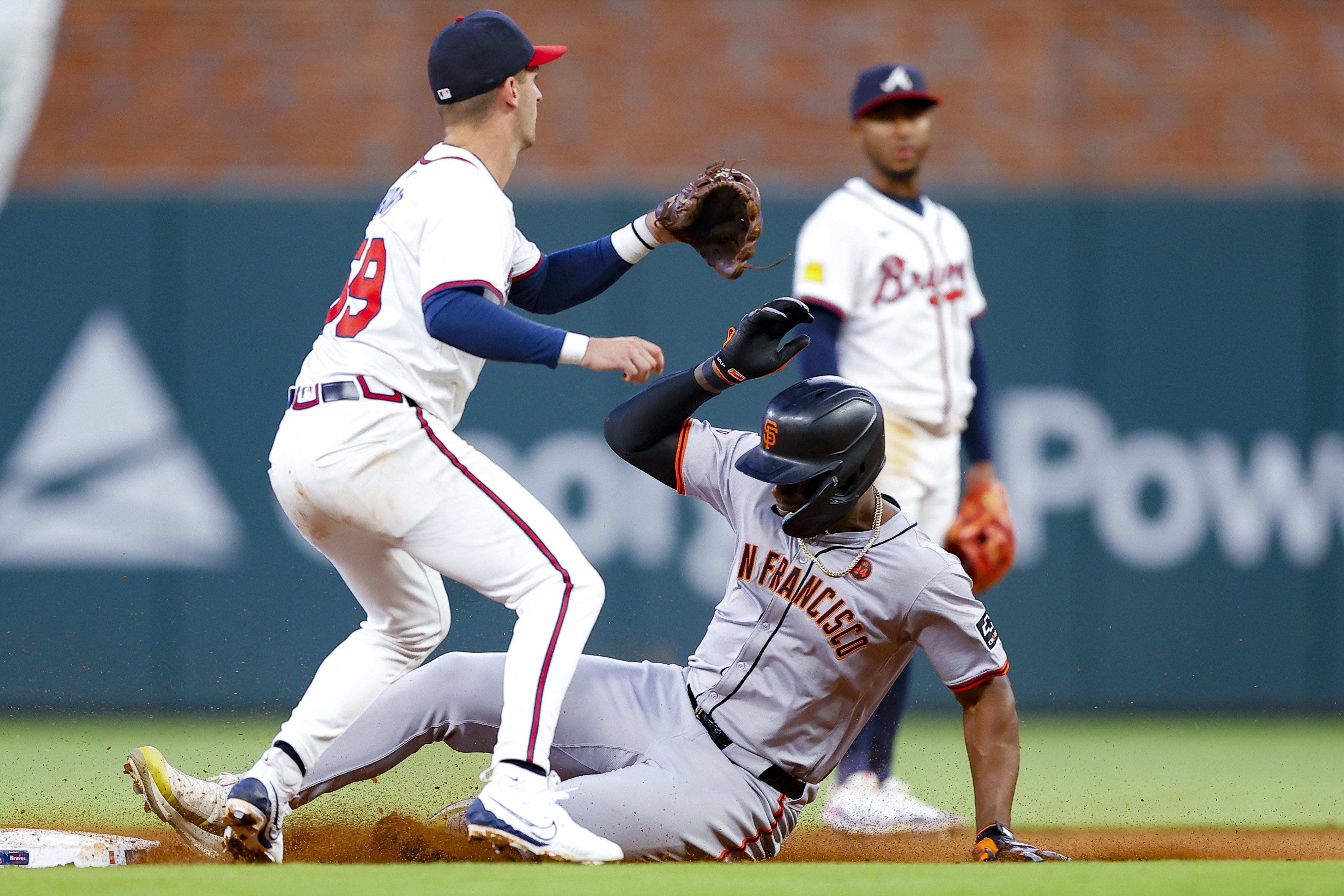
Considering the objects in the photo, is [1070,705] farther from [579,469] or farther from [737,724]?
[737,724]

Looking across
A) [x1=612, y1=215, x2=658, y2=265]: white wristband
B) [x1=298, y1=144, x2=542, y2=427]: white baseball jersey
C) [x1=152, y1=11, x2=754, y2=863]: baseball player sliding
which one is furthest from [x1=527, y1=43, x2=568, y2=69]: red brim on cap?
[x1=612, y1=215, x2=658, y2=265]: white wristband

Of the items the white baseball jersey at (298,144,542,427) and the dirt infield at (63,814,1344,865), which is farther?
the dirt infield at (63,814,1344,865)

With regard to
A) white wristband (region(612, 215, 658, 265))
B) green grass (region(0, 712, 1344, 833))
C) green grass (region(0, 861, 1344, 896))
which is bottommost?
green grass (region(0, 712, 1344, 833))

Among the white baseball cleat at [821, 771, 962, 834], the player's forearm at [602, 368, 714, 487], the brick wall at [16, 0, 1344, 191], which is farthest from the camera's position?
the brick wall at [16, 0, 1344, 191]

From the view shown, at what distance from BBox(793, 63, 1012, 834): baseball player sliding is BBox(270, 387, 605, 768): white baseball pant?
5.46ft

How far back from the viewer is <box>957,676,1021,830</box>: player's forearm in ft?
9.72

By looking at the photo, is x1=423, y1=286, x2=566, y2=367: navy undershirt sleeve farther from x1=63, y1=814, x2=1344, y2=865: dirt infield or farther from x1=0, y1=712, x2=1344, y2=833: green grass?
x1=0, y1=712, x2=1344, y2=833: green grass

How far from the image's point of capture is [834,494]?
3021 millimetres

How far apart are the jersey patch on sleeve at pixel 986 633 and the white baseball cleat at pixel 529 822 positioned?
0.87 meters

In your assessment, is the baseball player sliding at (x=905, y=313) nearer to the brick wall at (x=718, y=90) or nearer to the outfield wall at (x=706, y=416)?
the outfield wall at (x=706, y=416)

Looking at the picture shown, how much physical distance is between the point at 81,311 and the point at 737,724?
4559 mm

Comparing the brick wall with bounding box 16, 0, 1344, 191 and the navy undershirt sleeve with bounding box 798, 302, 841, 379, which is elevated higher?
the brick wall with bounding box 16, 0, 1344, 191

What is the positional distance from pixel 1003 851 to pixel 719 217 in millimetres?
1636

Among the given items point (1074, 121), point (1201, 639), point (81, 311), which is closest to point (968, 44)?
point (1074, 121)
